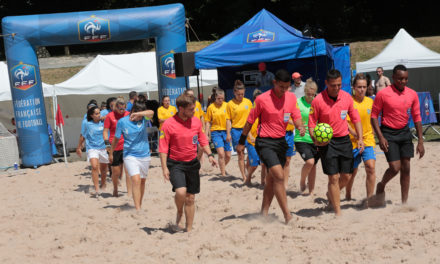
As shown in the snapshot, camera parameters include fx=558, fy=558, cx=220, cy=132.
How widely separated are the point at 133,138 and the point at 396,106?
3747 millimetres

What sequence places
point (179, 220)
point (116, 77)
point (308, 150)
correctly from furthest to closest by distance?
point (116, 77), point (308, 150), point (179, 220)

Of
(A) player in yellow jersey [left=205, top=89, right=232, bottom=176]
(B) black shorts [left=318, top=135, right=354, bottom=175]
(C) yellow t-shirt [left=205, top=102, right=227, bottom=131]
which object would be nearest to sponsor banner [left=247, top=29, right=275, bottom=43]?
(A) player in yellow jersey [left=205, top=89, right=232, bottom=176]

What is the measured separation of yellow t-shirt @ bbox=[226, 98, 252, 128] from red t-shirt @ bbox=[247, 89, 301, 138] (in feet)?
11.0

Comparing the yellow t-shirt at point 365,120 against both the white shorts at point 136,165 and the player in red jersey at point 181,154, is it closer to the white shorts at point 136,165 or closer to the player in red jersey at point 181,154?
the player in red jersey at point 181,154

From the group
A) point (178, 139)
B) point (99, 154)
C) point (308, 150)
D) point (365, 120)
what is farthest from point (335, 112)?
point (99, 154)

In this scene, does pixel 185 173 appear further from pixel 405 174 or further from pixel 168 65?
pixel 168 65

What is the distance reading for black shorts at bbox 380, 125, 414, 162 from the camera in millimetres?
7039

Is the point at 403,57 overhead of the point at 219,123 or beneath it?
overhead

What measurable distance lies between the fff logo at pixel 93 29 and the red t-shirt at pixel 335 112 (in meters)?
9.72

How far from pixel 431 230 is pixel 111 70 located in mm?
14132

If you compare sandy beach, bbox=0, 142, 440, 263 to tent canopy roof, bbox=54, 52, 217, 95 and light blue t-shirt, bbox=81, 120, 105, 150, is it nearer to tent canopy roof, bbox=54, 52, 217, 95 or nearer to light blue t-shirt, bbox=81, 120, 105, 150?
light blue t-shirt, bbox=81, 120, 105, 150

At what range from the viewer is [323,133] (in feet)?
21.7

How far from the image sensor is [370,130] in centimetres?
758

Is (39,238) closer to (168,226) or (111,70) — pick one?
(168,226)
